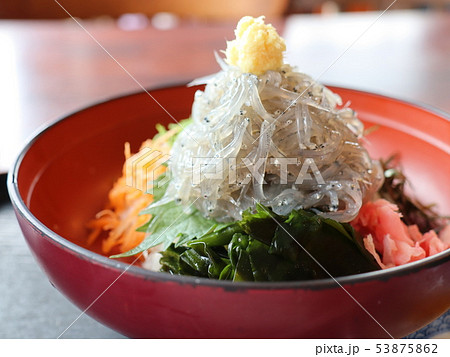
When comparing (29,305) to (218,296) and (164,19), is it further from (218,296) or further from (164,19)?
(164,19)

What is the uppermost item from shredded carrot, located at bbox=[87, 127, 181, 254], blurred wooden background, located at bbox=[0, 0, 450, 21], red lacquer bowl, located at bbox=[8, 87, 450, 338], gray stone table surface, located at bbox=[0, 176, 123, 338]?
blurred wooden background, located at bbox=[0, 0, 450, 21]

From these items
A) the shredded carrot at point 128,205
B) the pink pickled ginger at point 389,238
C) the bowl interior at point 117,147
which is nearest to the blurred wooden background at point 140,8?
the bowl interior at point 117,147

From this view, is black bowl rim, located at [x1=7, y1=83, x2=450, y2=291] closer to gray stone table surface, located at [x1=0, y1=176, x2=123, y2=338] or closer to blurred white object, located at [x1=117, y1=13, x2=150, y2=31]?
gray stone table surface, located at [x1=0, y1=176, x2=123, y2=338]

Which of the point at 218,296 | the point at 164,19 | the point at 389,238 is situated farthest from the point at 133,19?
the point at 218,296

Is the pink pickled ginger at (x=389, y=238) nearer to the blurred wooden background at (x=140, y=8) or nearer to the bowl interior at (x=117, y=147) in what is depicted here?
the bowl interior at (x=117, y=147)

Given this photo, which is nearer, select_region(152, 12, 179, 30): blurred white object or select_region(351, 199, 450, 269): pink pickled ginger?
select_region(351, 199, 450, 269): pink pickled ginger

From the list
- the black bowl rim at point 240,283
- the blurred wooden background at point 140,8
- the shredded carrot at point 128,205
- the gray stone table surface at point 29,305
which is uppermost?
the blurred wooden background at point 140,8

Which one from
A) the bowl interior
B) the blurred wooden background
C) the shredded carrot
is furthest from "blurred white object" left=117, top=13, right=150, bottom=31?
the shredded carrot

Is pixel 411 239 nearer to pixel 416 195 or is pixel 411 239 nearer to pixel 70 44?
pixel 416 195
